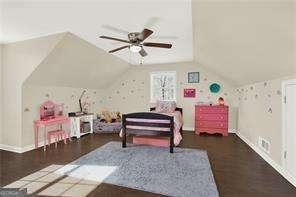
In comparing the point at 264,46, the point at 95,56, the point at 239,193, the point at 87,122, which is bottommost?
the point at 239,193

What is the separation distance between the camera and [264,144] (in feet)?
13.0

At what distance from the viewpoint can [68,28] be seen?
3635mm

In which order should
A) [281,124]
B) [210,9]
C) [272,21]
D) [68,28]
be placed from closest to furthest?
[272,21] < [210,9] < [281,124] < [68,28]

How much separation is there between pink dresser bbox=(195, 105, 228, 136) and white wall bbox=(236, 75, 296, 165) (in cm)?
56

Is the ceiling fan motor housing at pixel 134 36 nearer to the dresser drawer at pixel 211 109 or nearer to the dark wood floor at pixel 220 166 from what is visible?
the dark wood floor at pixel 220 166

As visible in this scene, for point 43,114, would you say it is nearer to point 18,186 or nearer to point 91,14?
point 18,186

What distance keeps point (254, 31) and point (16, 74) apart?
16.2 feet

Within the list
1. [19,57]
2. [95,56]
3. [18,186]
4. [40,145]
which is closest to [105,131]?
[40,145]

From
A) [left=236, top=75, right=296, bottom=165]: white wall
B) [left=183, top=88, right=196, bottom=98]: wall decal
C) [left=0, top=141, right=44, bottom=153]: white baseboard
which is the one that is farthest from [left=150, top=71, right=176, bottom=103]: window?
[left=0, top=141, right=44, bottom=153]: white baseboard

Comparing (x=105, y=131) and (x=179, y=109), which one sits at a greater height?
(x=179, y=109)

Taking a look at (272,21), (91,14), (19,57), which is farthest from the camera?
(19,57)

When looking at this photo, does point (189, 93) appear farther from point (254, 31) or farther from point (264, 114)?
point (254, 31)

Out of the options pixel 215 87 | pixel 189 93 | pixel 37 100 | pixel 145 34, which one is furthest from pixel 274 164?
A: pixel 37 100

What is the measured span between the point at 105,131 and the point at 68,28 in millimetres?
3916
